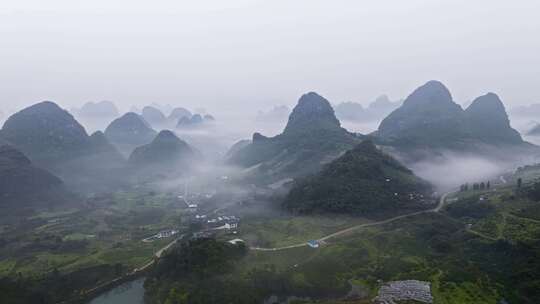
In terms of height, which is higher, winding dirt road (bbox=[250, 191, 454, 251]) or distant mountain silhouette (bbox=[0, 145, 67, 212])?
distant mountain silhouette (bbox=[0, 145, 67, 212])

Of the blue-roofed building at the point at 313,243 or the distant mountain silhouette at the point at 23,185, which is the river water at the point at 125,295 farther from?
the distant mountain silhouette at the point at 23,185

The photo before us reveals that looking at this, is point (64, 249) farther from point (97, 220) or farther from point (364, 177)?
point (364, 177)

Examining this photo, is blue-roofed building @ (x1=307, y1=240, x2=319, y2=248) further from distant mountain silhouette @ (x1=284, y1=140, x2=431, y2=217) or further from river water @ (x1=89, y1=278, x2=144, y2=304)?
river water @ (x1=89, y1=278, x2=144, y2=304)

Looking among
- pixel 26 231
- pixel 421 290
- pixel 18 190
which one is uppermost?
pixel 18 190

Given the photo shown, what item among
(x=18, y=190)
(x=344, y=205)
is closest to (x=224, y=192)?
(x=344, y=205)

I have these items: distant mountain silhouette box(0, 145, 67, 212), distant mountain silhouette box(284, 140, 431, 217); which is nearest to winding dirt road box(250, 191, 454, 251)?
distant mountain silhouette box(284, 140, 431, 217)

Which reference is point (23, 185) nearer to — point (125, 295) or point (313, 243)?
point (125, 295)

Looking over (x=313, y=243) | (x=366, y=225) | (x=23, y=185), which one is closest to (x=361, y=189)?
(x=366, y=225)
